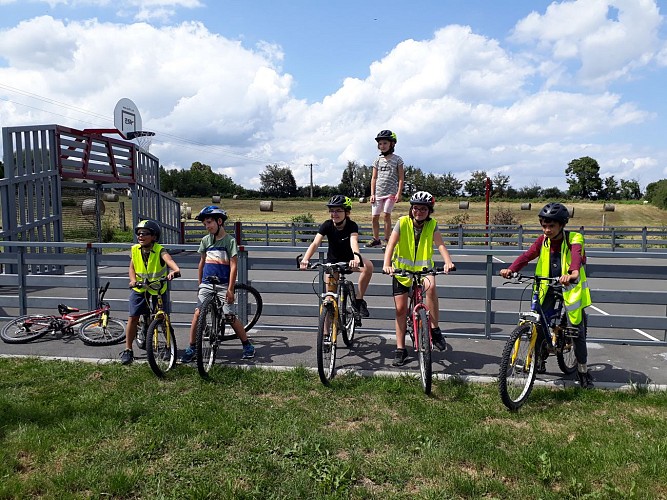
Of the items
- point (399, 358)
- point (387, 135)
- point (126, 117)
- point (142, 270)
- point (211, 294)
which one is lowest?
point (399, 358)

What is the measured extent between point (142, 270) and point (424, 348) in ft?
11.0

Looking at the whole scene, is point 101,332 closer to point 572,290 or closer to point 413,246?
point 413,246

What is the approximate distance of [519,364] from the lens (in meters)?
4.94

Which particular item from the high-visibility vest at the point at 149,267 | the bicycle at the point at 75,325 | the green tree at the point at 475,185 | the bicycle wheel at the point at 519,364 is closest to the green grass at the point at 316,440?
the bicycle wheel at the point at 519,364

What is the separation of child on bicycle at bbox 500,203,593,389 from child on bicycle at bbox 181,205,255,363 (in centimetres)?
300

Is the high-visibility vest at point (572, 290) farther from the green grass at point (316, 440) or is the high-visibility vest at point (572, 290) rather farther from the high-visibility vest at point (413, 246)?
the high-visibility vest at point (413, 246)

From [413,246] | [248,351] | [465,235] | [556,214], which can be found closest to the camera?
[556,214]

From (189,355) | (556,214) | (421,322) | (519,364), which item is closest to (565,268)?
(556,214)

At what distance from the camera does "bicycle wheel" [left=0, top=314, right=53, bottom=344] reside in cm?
725

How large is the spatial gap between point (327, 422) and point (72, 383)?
2.84 meters

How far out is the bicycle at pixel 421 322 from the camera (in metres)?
5.14

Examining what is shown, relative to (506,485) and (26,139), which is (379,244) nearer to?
(506,485)

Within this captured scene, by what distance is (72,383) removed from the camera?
219 inches

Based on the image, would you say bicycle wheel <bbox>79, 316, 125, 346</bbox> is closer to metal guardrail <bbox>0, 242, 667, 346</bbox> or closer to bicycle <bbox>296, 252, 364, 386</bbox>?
metal guardrail <bbox>0, 242, 667, 346</bbox>
